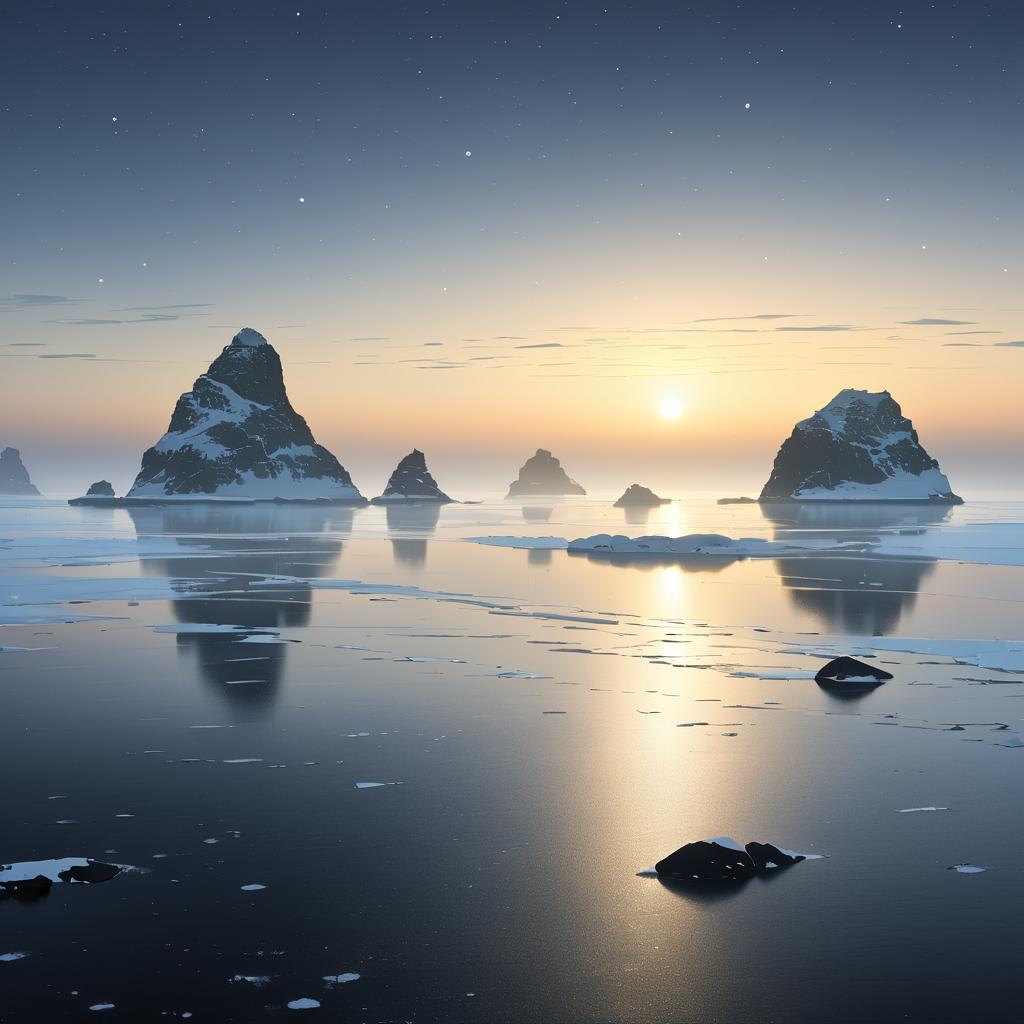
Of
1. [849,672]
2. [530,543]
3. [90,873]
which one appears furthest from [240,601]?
[530,543]

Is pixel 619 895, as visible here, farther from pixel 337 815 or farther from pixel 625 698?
pixel 625 698

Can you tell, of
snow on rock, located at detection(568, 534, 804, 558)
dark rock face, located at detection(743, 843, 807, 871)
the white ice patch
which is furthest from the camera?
the white ice patch

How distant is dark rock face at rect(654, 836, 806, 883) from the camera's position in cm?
1166

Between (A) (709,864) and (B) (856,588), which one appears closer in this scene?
(A) (709,864)

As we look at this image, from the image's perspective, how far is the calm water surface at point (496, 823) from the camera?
905 cm

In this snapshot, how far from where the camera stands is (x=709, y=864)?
1170 centimetres

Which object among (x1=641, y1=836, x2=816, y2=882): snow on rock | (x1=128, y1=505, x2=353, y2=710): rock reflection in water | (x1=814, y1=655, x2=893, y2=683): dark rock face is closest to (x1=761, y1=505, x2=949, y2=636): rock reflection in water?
(x1=814, y1=655, x2=893, y2=683): dark rock face

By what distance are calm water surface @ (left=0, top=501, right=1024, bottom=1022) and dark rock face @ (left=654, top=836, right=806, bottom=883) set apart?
1.10 ft

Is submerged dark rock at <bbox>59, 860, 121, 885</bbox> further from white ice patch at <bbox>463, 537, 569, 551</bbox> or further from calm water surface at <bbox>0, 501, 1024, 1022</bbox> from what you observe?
white ice patch at <bbox>463, 537, 569, 551</bbox>

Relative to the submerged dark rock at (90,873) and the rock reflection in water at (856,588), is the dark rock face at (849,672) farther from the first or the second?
the submerged dark rock at (90,873)

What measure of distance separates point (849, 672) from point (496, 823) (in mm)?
12103

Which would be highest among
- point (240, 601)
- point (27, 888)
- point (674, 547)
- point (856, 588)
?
point (674, 547)

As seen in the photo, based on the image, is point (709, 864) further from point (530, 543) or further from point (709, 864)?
point (530, 543)

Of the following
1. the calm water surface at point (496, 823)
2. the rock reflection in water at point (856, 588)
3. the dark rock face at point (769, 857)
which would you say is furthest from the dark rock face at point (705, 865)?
the rock reflection in water at point (856, 588)
